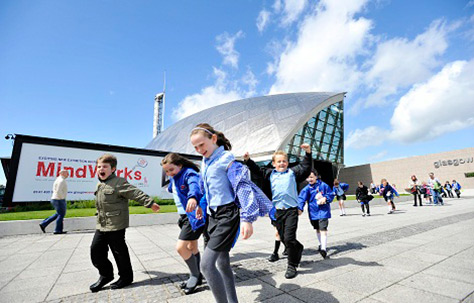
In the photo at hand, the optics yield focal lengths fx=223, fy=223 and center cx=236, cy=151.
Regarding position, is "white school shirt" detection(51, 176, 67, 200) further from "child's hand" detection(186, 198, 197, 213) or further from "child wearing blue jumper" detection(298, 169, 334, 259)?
"child wearing blue jumper" detection(298, 169, 334, 259)

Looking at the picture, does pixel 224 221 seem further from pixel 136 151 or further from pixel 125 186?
pixel 136 151

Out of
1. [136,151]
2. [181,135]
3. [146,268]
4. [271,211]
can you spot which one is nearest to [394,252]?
[271,211]

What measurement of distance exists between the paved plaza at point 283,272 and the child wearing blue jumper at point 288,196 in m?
0.33

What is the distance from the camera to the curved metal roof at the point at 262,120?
26.6 meters

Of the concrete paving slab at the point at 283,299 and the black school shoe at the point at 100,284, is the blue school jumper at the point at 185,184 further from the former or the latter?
the black school shoe at the point at 100,284

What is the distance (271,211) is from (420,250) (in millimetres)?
3572

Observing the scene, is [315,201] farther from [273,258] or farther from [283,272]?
[283,272]

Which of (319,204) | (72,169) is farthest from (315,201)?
(72,169)

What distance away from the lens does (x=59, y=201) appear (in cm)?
624

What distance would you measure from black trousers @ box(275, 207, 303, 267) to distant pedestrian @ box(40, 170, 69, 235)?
618 cm

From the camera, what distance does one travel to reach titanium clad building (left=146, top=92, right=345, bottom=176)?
26.7 m

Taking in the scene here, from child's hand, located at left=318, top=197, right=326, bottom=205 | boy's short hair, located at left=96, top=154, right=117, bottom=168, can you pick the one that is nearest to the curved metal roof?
child's hand, located at left=318, top=197, right=326, bottom=205

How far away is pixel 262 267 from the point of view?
3.19 meters

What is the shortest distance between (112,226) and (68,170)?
11.3 m
